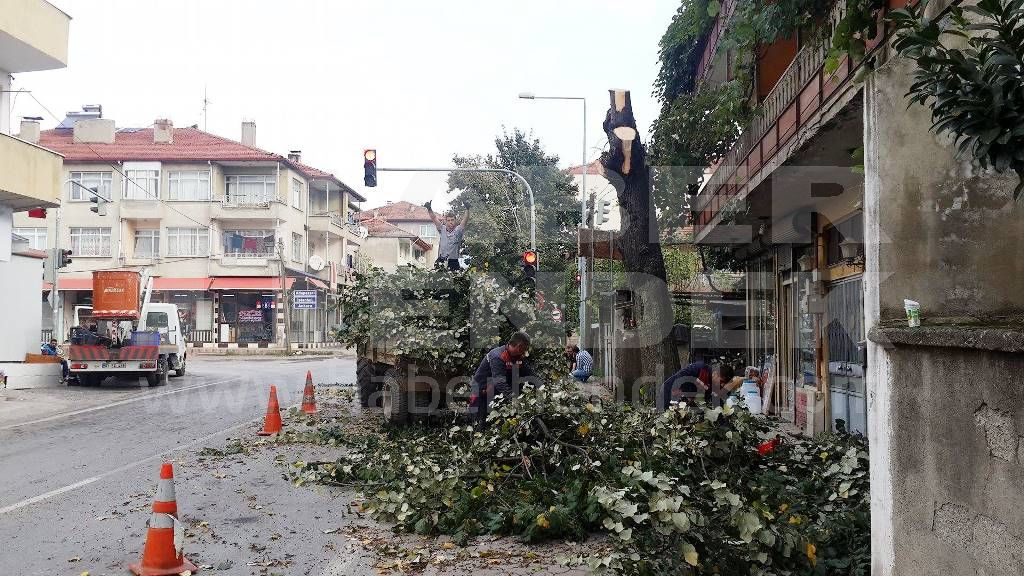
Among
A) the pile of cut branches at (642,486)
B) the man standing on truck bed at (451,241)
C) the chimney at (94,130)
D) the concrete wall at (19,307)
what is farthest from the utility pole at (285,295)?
the pile of cut branches at (642,486)

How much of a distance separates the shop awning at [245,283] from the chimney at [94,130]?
10.6 m

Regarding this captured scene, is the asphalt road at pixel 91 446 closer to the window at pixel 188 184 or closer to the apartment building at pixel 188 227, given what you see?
the apartment building at pixel 188 227

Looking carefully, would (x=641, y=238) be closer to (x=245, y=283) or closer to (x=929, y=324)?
(x=929, y=324)

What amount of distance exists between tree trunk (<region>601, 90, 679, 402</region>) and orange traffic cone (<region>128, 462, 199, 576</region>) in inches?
305

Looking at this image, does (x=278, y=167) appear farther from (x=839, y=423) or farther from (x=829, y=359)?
(x=839, y=423)

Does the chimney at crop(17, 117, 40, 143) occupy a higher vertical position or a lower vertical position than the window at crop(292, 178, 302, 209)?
higher

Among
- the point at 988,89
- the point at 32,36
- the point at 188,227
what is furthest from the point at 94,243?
the point at 988,89

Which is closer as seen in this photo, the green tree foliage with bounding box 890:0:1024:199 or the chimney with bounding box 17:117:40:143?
the green tree foliage with bounding box 890:0:1024:199

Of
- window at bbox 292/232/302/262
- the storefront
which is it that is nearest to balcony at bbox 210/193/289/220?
window at bbox 292/232/302/262

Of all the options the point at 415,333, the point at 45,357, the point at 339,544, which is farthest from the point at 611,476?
the point at 45,357

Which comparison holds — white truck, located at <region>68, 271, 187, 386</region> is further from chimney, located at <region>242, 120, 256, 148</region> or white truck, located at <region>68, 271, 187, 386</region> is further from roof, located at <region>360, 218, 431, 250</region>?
roof, located at <region>360, 218, 431, 250</region>

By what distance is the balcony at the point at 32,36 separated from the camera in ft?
58.7

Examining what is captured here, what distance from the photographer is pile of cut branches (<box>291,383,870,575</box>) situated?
16.5 feet

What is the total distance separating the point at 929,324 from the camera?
4.62 metres
